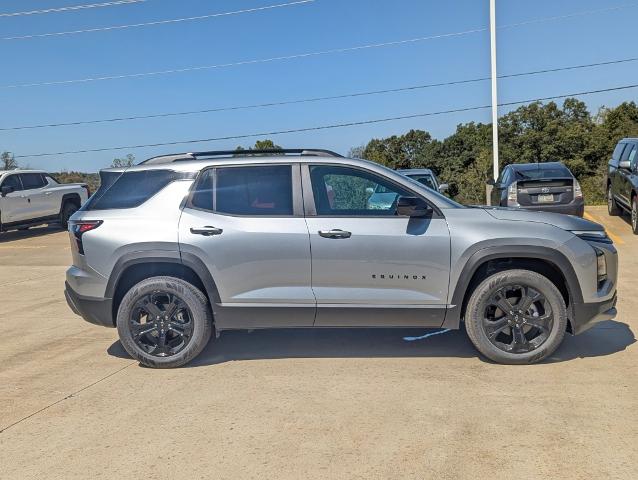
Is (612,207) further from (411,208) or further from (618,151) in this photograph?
(411,208)

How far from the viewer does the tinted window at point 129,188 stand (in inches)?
210

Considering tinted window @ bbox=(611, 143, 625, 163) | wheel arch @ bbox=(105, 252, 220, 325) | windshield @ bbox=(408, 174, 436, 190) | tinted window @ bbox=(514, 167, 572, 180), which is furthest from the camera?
tinted window @ bbox=(611, 143, 625, 163)

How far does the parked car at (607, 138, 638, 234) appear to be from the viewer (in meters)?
12.2

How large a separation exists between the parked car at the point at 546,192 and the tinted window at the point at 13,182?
41.0 feet

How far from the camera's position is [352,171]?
17.4 ft

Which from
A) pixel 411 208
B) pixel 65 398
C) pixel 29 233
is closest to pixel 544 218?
pixel 411 208

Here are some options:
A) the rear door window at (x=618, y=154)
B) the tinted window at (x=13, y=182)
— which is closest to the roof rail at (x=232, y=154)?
the rear door window at (x=618, y=154)

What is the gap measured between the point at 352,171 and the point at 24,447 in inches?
125

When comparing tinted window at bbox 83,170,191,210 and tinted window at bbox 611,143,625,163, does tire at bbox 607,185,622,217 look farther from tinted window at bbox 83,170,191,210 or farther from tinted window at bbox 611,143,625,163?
tinted window at bbox 83,170,191,210

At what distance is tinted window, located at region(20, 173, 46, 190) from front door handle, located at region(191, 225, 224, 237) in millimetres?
13638

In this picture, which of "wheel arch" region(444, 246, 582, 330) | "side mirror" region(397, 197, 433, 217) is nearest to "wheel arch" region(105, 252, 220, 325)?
"side mirror" region(397, 197, 433, 217)

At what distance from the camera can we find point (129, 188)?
5398 millimetres

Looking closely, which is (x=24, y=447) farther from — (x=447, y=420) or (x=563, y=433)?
(x=563, y=433)

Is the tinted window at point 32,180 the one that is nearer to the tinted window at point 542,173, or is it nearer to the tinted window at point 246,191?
the tinted window at point 542,173
